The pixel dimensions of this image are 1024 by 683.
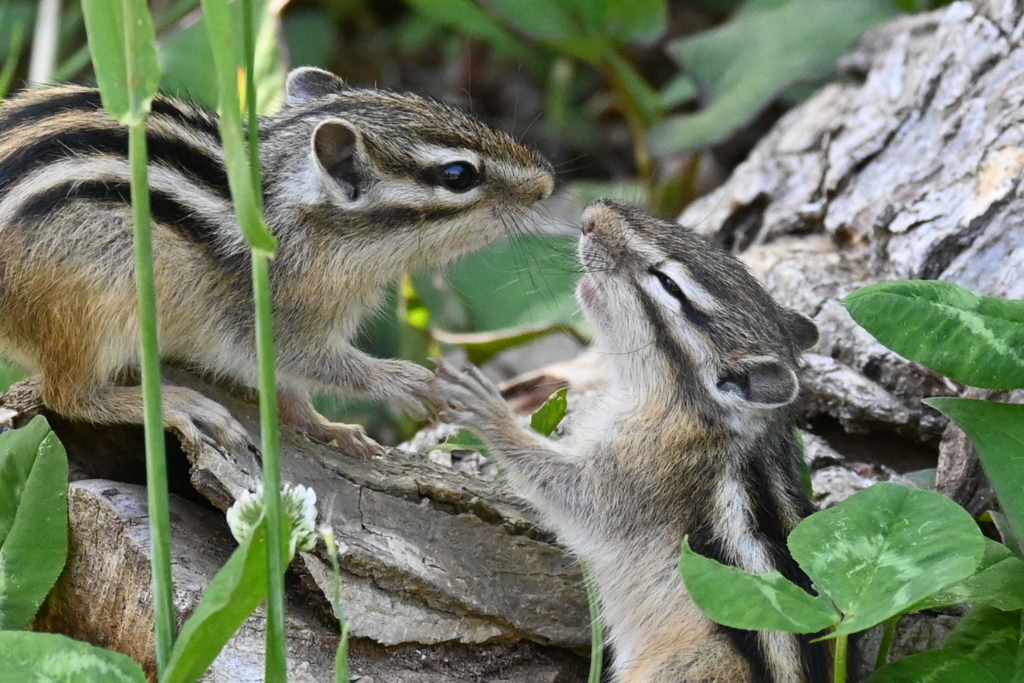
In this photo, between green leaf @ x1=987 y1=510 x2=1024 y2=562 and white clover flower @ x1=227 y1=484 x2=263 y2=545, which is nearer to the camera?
white clover flower @ x1=227 y1=484 x2=263 y2=545

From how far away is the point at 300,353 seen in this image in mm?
3416

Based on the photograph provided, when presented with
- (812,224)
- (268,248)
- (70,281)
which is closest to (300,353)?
(70,281)

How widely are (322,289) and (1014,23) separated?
2.85 m

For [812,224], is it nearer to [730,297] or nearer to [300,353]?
[730,297]

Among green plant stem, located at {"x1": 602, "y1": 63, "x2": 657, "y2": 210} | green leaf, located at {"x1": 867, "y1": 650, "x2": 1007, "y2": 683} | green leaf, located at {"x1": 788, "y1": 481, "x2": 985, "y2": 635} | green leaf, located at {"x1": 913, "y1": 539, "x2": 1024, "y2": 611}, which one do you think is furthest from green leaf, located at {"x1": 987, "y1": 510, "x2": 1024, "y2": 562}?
green plant stem, located at {"x1": 602, "y1": 63, "x2": 657, "y2": 210}

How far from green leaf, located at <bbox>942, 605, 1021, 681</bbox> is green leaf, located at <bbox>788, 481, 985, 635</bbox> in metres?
0.41

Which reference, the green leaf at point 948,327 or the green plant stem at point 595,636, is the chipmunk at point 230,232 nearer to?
the green plant stem at point 595,636

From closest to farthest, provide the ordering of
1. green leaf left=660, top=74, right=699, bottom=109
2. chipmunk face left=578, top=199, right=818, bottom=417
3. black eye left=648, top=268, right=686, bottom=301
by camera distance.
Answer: chipmunk face left=578, top=199, right=818, bottom=417 → black eye left=648, top=268, right=686, bottom=301 → green leaf left=660, top=74, right=699, bottom=109

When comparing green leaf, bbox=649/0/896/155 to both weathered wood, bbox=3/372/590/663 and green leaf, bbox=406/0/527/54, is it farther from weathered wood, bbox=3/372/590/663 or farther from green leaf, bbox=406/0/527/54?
weathered wood, bbox=3/372/590/663

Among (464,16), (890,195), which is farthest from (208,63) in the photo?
(890,195)

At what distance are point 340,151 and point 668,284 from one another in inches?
39.2

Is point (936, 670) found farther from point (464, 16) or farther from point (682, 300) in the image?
point (464, 16)

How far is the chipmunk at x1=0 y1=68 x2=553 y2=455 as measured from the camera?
2977 mm

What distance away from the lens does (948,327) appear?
8.11 ft
